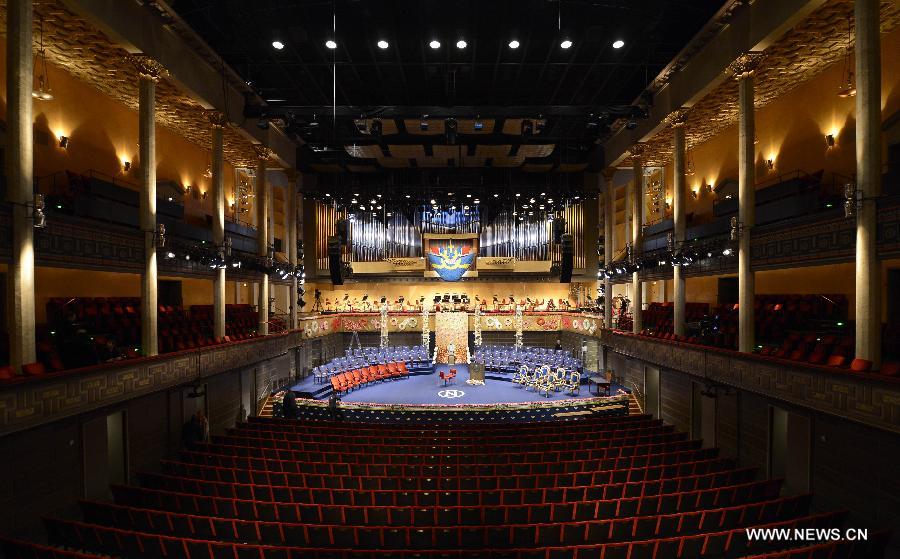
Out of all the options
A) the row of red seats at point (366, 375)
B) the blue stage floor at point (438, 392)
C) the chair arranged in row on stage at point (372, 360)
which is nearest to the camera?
the blue stage floor at point (438, 392)

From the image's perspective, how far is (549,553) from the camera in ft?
16.5

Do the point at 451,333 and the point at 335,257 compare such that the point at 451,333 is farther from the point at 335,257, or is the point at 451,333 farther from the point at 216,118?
the point at 216,118

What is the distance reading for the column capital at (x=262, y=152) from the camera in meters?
17.3

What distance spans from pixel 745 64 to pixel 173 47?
14.3 meters

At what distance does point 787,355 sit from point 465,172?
1758 centimetres

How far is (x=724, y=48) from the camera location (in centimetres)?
1122

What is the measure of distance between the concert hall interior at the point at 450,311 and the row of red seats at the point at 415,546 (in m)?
0.04

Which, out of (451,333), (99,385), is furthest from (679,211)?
(99,385)

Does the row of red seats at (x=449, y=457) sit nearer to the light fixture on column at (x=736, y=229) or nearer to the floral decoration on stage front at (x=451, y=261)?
the light fixture on column at (x=736, y=229)

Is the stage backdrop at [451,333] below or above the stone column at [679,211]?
below

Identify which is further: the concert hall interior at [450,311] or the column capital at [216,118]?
the column capital at [216,118]

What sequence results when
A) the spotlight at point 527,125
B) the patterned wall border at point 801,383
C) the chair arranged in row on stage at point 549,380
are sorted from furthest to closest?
the chair arranged in row on stage at point 549,380, the spotlight at point 527,125, the patterned wall border at point 801,383

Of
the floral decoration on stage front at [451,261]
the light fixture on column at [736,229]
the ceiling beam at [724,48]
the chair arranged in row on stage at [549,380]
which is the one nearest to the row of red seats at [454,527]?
the light fixture on column at [736,229]

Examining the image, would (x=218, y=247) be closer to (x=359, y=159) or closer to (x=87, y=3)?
(x=87, y=3)
